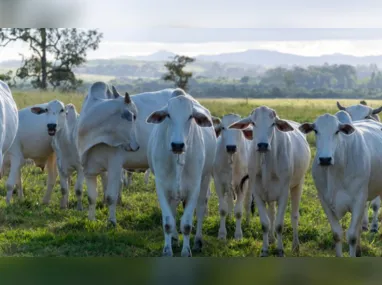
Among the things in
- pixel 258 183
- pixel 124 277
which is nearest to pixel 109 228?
pixel 258 183

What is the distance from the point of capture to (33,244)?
21.9ft

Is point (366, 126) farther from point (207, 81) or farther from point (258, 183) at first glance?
point (207, 81)

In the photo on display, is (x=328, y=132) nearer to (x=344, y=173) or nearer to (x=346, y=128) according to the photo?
(x=346, y=128)

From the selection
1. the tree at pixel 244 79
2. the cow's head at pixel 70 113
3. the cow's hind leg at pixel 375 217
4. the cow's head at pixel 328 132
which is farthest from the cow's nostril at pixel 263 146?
the cow's head at pixel 70 113

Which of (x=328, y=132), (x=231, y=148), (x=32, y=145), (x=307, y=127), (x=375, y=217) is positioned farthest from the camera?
(x=32, y=145)

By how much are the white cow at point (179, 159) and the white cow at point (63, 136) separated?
3585mm

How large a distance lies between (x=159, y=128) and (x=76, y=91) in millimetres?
7594

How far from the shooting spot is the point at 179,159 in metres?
6.66

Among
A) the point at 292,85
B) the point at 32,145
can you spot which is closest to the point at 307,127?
the point at 292,85

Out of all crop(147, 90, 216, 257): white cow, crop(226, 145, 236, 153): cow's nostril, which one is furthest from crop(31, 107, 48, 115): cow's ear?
crop(147, 90, 216, 257): white cow

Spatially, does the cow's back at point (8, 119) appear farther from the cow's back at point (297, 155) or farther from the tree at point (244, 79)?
the cow's back at point (297, 155)

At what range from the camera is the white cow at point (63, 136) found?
10430 mm

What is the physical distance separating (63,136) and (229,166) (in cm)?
348

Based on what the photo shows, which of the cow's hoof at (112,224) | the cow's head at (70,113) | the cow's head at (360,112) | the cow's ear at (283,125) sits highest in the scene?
the cow's ear at (283,125)
